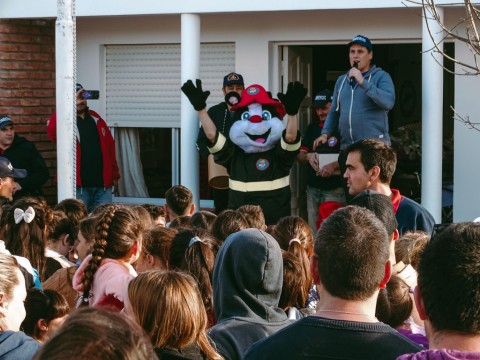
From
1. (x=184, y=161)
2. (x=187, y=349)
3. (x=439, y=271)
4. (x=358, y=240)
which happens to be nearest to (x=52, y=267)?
(x=187, y=349)

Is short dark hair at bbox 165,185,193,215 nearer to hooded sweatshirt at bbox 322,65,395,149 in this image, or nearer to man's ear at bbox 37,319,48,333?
hooded sweatshirt at bbox 322,65,395,149

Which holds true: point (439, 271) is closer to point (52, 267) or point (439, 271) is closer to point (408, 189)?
point (52, 267)

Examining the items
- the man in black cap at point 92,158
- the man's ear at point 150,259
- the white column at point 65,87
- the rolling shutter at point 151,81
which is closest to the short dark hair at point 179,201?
the white column at point 65,87

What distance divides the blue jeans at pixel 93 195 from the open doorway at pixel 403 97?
2150 millimetres

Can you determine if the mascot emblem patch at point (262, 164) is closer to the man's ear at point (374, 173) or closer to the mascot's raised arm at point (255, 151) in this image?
the mascot's raised arm at point (255, 151)

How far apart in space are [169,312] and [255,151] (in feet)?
21.2

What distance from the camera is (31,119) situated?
37.7 ft

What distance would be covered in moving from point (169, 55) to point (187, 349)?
331 inches

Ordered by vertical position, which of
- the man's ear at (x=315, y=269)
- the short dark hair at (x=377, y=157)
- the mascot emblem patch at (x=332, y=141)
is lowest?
the man's ear at (x=315, y=269)

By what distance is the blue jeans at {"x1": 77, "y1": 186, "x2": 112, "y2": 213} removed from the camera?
1112 centimetres

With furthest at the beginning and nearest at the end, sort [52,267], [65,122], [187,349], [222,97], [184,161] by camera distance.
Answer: [222,97] < [184,161] < [65,122] < [52,267] < [187,349]

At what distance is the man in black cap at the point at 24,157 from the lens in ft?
34.6

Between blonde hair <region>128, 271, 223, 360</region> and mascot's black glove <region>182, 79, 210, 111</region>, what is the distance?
6.45m

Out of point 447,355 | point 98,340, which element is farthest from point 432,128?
point 98,340
